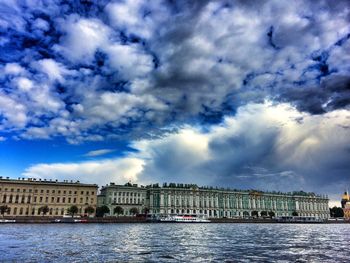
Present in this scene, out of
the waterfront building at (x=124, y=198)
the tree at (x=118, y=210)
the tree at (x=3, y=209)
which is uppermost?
the waterfront building at (x=124, y=198)

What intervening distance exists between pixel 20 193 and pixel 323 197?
143930mm

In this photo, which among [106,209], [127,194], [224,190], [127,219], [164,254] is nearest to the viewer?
[164,254]

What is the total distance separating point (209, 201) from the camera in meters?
146

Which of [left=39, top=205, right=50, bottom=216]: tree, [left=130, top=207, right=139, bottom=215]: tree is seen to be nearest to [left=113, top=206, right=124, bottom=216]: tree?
[left=130, top=207, right=139, bottom=215]: tree

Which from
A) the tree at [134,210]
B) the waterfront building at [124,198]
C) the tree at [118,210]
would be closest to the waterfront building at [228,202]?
the waterfront building at [124,198]

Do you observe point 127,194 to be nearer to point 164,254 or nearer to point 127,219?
point 127,219

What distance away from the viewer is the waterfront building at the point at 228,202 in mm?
134375

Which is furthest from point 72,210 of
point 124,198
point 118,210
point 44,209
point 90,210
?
point 124,198

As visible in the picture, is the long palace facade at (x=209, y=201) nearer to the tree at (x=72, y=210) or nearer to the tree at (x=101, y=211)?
the tree at (x=101, y=211)

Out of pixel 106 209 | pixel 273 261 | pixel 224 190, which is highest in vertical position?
pixel 224 190

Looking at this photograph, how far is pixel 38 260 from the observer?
21.7 m

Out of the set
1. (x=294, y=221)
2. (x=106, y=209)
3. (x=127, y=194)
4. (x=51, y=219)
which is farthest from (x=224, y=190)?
(x=51, y=219)

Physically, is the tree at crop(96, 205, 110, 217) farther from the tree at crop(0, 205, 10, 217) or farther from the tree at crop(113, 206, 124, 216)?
the tree at crop(0, 205, 10, 217)

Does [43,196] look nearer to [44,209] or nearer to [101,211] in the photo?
[44,209]
